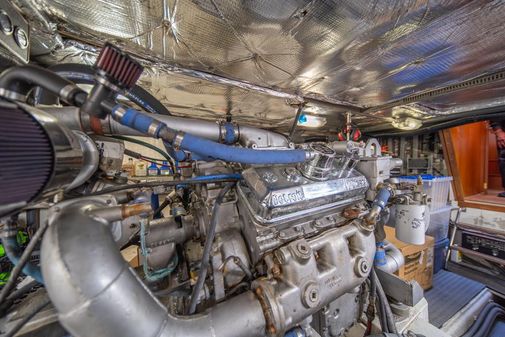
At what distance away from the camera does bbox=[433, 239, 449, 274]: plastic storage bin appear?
6.90 ft

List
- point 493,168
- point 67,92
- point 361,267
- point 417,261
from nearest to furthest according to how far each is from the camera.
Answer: point 67,92, point 361,267, point 417,261, point 493,168

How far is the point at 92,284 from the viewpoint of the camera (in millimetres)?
323

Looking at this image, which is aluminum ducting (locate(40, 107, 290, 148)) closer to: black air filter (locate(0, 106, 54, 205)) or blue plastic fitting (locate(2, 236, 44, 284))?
black air filter (locate(0, 106, 54, 205))

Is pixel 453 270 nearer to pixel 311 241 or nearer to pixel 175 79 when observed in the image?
pixel 311 241

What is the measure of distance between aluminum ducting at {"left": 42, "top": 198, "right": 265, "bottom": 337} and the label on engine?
43 centimetres

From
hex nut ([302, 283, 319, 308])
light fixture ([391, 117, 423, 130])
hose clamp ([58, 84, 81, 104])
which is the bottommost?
hex nut ([302, 283, 319, 308])

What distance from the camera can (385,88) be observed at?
50.4 inches

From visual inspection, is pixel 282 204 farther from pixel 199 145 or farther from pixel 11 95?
pixel 11 95

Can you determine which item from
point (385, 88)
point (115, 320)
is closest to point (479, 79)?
point (385, 88)

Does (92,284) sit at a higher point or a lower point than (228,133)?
lower

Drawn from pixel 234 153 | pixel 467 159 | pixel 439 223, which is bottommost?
pixel 439 223

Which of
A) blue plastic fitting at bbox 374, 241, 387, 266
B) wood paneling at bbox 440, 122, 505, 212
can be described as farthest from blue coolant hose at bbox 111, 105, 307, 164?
wood paneling at bbox 440, 122, 505, 212

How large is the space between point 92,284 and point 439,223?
3251mm

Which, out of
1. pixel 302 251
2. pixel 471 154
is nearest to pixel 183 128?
pixel 302 251
